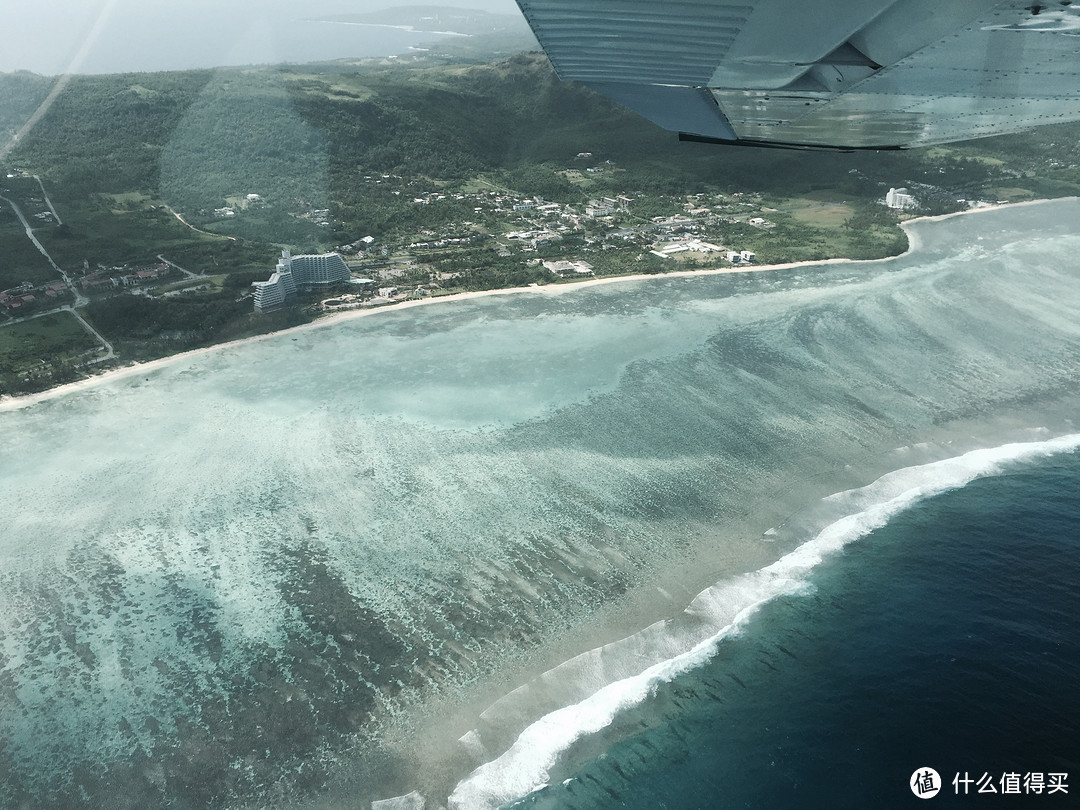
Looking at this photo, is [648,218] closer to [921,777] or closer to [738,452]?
[738,452]

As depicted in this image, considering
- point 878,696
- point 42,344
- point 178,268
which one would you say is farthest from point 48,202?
point 878,696

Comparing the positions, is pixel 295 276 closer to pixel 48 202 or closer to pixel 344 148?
pixel 48 202

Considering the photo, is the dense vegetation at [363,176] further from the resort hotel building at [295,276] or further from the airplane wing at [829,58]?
the airplane wing at [829,58]

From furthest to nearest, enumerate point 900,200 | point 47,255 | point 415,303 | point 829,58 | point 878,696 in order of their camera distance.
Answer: point 900,200 → point 47,255 → point 415,303 → point 878,696 → point 829,58

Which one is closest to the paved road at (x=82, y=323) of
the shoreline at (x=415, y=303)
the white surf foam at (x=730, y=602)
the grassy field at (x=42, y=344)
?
the grassy field at (x=42, y=344)

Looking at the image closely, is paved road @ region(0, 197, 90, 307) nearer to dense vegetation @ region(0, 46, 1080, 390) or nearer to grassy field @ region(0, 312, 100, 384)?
dense vegetation @ region(0, 46, 1080, 390)

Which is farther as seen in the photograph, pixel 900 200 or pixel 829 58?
pixel 900 200
